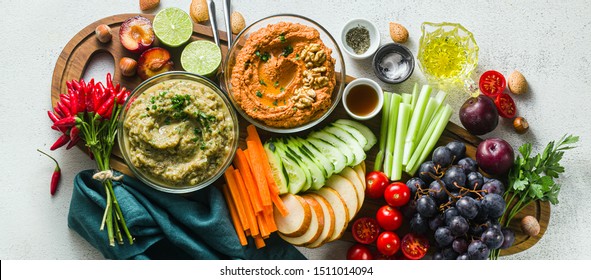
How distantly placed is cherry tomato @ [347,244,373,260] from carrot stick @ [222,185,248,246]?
79 cm

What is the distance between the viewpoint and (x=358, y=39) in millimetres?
4164

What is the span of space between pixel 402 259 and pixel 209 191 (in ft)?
4.95

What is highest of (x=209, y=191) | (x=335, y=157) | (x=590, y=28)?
(x=590, y=28)

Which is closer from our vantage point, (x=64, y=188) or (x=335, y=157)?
(x=335, y=157)

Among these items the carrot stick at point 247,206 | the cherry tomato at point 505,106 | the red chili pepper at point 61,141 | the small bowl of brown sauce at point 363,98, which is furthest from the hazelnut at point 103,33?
the cherry tomato at point 505,106

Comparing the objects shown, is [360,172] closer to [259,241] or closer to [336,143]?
[336,143]

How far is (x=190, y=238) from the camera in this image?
3.79m

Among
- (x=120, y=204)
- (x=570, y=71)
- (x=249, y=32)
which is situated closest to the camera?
(x=120, y=204)

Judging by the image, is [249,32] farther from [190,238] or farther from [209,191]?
[190,238]

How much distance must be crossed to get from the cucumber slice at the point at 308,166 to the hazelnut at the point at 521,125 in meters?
1.60

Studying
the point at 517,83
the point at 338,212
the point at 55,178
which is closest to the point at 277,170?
the point at 338,212

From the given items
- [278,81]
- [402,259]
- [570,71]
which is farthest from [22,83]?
[570,71]

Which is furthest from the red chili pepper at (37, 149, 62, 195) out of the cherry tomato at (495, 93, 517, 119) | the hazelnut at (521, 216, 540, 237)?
the hazelnut at (521, 216, 540, 237)

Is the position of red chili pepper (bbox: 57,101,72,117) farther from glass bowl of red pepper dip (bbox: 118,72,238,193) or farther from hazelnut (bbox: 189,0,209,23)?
hazelnut (bbox: 189,0,209,23)
